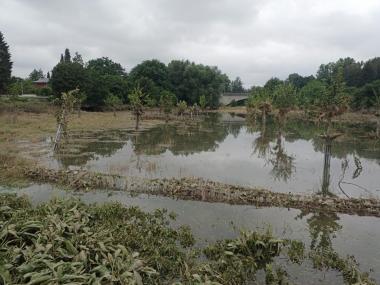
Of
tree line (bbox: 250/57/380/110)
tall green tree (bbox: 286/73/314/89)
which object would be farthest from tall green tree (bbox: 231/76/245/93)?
tree line (bbox: 250/57/380/110)

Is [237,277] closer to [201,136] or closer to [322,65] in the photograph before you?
[201,136]

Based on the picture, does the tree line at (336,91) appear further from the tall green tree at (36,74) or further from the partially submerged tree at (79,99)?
the tall green tree at (36,74)

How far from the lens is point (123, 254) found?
7340 millimetres

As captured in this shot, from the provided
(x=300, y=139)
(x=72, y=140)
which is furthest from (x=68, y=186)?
(x=300, y=139)

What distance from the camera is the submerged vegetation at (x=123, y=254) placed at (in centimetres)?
642

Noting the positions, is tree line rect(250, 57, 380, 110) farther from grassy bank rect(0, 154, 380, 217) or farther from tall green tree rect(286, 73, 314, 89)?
tall green tree rect(286, 73, 314, 89)

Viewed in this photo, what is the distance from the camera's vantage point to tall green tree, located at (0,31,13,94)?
42569mm

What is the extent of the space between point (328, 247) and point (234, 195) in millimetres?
3819

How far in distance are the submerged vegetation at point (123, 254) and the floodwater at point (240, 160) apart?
6034 millimetres

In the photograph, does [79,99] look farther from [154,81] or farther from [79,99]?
[154,81]

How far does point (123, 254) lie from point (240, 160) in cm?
1387

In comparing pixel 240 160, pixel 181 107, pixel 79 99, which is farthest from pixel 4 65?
pixel 240 160

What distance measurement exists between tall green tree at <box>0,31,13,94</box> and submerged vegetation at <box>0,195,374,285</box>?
127 ft

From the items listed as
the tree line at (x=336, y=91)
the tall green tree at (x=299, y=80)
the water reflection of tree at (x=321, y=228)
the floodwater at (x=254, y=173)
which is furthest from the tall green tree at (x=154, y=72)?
the water reflection of tree at (x=321, y=228)
